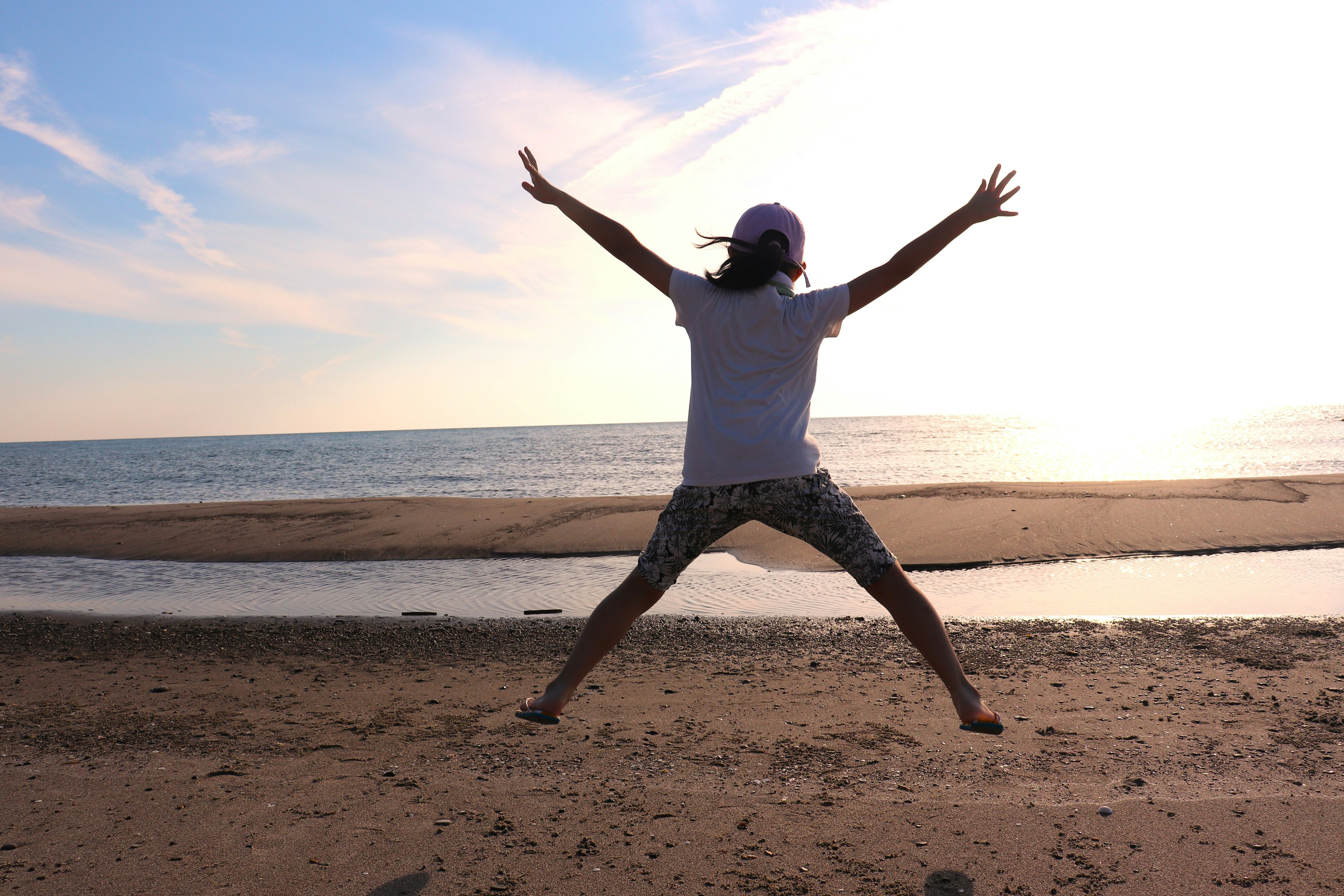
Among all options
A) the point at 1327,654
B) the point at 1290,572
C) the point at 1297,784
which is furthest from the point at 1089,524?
the point at 1297,784

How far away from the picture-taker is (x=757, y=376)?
2.83 metres

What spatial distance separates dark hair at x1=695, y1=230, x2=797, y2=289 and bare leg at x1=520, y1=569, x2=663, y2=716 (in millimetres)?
1135

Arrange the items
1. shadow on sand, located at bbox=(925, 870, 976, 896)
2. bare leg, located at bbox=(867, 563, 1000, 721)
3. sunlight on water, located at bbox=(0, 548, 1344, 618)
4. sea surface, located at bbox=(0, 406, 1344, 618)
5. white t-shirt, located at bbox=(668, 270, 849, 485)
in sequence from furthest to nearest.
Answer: sea surface, located at bbox=(0, 406, 1344, 618) < sunlight on water, located at bbox=(0, 548, 1344, 618) < bare leg, located at bbox=(867, 563, 1000, 721) < white t-shirt, located at bbox=(668, 270, 849, 485) < shadow on sand, located at bbox=(925, 870, 976, 896)

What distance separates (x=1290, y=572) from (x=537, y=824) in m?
10.0

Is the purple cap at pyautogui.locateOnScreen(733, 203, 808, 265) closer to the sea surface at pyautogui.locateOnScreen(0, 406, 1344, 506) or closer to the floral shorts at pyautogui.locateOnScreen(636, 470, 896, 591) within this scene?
the floral shorts at pyautogui.locateOnScreen(636, 470, 896, 591)

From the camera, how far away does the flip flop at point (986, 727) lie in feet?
9.18

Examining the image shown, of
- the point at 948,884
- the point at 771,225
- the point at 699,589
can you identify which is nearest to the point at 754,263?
the point at 771,225

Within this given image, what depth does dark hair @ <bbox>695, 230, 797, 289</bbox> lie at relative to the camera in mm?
2834

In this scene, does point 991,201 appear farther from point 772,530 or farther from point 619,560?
point 772,530

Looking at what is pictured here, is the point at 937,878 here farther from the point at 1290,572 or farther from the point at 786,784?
the point at 1290,572

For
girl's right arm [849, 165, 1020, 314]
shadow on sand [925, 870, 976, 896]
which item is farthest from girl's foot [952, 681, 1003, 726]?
girl's right arm [849, 165, 1020, 314]

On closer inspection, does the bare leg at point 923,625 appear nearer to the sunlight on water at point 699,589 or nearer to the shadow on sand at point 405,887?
the shadow on sand at point 405,887

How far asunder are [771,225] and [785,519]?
1.05 meters

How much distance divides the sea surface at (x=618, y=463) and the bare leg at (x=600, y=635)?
2116 centimetres
